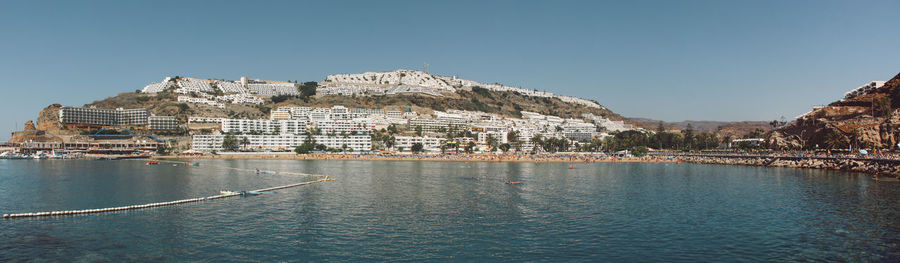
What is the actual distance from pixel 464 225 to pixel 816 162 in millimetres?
47794

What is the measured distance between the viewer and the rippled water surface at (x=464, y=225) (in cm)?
1406

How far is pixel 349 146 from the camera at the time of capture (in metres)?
97.4

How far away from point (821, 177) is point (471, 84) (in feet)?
496

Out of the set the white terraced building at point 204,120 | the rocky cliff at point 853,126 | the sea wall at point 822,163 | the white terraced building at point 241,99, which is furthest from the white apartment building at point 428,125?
the rocky cliff at point 853,126

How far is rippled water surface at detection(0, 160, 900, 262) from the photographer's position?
1406cm

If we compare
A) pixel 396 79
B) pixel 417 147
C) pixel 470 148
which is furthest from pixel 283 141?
pixel 396 79

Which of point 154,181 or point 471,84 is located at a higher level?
point 471,84

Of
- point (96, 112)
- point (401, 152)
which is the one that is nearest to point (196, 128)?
point (96, 112)

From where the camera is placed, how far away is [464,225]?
18.4 meters

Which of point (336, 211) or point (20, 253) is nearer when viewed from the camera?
point (20, 253)

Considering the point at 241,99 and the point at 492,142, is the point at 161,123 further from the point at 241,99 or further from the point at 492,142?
the point at 492,142

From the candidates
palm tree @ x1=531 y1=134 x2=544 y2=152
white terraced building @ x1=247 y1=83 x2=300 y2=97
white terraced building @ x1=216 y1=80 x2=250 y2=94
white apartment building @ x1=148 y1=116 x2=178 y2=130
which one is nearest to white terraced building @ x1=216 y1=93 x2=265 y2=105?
white terraced building @ x1=216 y1=80 x2=250 y2=94

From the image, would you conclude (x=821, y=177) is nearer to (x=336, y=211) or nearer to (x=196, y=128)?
(x=336, y=211)

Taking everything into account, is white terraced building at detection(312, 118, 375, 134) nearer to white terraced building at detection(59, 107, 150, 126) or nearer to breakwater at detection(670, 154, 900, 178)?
white terraced building at detection(59, 107, 150, 126)
